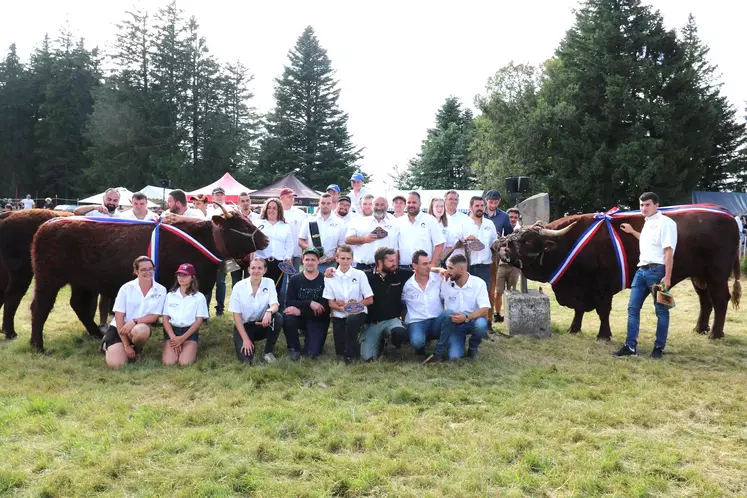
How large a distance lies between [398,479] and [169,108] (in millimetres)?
40553

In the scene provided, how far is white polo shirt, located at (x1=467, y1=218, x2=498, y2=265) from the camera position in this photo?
7301mm

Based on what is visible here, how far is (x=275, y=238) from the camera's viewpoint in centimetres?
706

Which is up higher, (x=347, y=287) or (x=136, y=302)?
(x=347, y=287)

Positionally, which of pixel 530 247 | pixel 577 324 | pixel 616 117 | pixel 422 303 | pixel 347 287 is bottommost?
pixel 577 324

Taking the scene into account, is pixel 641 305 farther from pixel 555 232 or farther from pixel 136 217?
pixel 136 217

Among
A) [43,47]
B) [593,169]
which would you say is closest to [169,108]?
[43,47]

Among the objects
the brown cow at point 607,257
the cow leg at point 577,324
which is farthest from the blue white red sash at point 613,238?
the cow leg at point 577,324

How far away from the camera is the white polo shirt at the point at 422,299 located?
20.1 feet

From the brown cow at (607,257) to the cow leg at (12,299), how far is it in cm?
659

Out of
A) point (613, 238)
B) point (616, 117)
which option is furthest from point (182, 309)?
point (616, 117)

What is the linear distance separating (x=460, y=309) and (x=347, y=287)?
132cm

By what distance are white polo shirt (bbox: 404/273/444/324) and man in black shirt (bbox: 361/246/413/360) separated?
0.36 ft

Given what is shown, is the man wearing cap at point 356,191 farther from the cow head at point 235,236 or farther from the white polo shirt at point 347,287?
the white polo shirt at point 347,287

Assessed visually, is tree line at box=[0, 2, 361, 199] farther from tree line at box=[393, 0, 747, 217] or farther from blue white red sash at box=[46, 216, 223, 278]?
blue white red sash at box=[46, 216, 223, 278]
